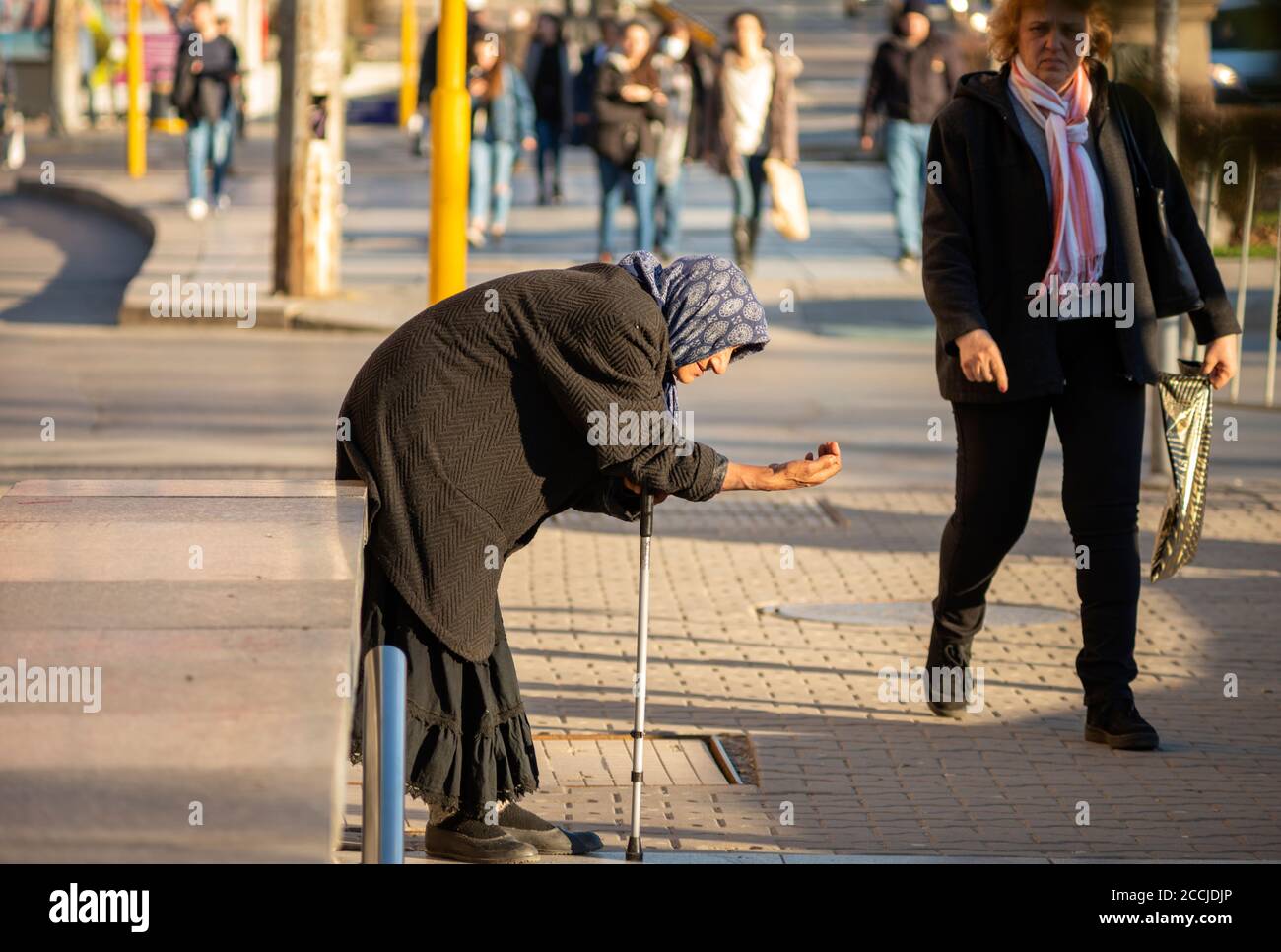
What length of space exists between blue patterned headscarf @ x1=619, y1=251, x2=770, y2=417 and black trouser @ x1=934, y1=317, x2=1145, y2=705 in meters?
1.52

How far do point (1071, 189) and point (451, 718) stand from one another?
7.49 ft

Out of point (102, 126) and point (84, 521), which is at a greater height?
point (102, 126)

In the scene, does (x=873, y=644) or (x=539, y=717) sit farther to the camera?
(x=873, y=644)

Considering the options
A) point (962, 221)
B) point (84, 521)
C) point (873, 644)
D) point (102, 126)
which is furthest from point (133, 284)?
point (102, 126)

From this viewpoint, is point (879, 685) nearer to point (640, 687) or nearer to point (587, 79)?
point (640, 687)

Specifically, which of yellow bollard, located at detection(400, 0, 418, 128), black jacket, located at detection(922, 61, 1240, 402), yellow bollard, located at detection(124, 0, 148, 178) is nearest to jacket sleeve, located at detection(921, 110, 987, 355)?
black jacket, located at detection(922, 61, 1240, 402)

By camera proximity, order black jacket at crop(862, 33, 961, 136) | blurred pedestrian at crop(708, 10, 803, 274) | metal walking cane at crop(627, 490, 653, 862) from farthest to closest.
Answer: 1. black jacket at crop(862, 33, 961, 136)
2. blurred pedestrian at crop(708, 10, 803, 274)
3. metal walking cane at crop(627, 490, 653, 862)

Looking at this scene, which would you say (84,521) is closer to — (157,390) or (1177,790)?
(1177,790)

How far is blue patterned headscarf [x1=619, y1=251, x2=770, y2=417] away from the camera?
4230mm

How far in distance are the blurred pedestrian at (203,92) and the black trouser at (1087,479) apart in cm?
1565

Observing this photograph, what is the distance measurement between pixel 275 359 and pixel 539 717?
766 centimetres

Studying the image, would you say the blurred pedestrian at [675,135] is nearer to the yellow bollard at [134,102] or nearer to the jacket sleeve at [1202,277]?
the yellow bollard at [134,102]

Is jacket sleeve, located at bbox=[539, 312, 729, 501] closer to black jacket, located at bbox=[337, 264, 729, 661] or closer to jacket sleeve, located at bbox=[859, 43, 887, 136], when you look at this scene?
black jacket, located at bbox=[337, 264, 729, 661]
